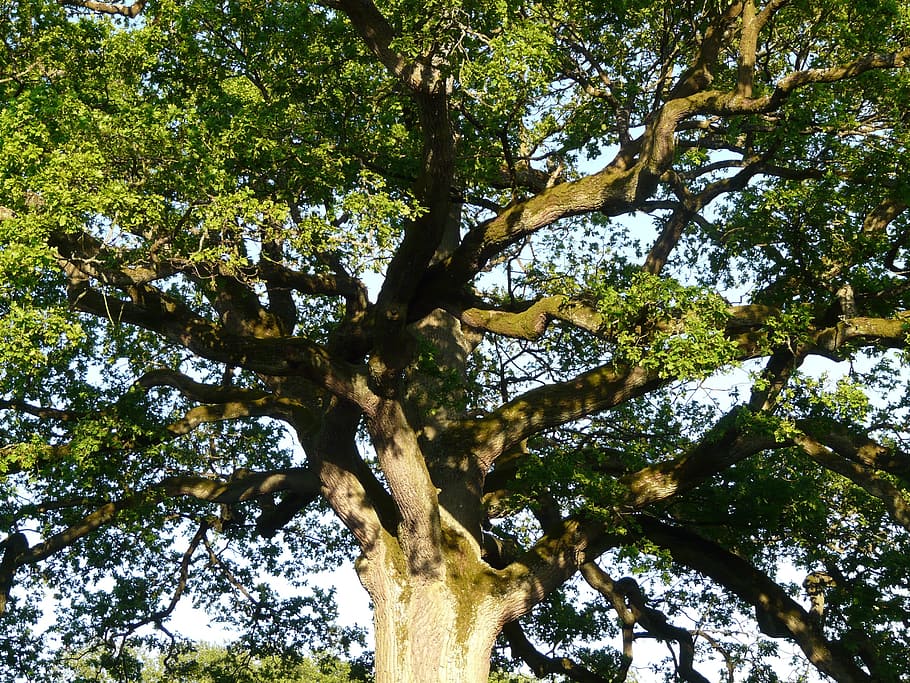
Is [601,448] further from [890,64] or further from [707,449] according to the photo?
[890,64]

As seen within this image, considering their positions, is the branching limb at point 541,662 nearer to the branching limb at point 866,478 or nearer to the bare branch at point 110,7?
the branching limb at point 866,478

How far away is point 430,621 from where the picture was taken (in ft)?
43.7

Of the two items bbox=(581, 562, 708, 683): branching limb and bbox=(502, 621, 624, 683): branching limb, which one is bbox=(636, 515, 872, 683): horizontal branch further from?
bbox=(502, 621, 624, 683): branching limb

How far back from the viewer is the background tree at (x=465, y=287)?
455 inches

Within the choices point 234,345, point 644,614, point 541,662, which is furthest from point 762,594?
point 234,345

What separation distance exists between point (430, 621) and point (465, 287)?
15.4 ft

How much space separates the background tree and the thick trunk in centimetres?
5

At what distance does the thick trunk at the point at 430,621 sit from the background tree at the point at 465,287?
0.05 metres

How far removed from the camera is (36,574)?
18422 millimetres

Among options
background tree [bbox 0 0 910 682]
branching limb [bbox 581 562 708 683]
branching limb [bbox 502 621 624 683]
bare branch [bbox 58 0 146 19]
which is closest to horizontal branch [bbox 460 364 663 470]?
background tree [bbox 0 0 910 682]

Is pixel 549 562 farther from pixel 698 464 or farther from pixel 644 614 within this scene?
pixel 644 614

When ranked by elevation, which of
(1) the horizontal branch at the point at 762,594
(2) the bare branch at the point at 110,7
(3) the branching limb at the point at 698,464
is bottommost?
(1) the horizontal branch at the point at 762,594

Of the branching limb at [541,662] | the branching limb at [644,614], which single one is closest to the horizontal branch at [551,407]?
the branching limb at [541,662]

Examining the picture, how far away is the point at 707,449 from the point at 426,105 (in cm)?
640
